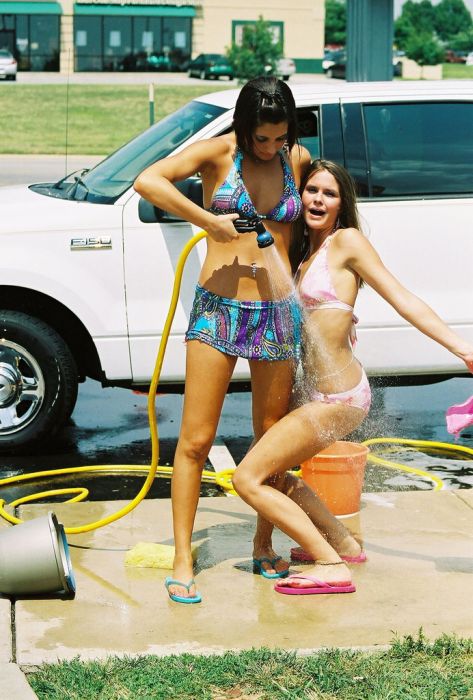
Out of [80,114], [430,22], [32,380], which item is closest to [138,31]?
[80,114]

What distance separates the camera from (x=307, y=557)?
17.4 feet

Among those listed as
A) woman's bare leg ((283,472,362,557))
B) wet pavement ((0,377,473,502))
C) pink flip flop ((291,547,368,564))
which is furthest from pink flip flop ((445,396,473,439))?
wet pavement ((0,377,473,502))

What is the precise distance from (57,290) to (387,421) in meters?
2.50

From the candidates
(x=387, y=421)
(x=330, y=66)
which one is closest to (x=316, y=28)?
(x=330, y=66)

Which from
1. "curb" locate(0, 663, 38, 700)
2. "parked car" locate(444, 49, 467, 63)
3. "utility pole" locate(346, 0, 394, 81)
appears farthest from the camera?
"parked car" locate(444, 49, 467, 63)

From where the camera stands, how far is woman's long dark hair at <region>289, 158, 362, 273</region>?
4844mm

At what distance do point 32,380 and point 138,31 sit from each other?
196 feet

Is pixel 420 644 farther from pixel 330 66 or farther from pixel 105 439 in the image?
pixel 330 66

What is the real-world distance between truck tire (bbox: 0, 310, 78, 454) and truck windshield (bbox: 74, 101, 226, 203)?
845 millimetres

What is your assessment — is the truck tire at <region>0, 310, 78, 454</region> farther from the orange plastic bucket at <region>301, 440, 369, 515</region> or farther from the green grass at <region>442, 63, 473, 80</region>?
the green grass at <region>442, 63, 473, 80</region>

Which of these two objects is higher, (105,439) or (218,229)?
(218,229)

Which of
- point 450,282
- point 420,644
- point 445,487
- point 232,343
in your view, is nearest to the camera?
point 420,644

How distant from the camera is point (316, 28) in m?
68.1

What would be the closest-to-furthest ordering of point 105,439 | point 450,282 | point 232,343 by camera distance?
1. point 232,343
2. point 450,282
3. point 105,439
